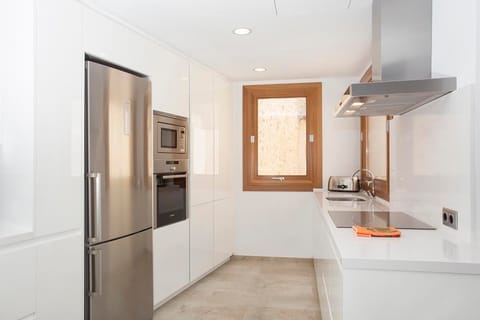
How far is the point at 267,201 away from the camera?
4488 mm

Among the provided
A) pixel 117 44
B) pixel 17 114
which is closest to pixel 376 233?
pixel 17 114

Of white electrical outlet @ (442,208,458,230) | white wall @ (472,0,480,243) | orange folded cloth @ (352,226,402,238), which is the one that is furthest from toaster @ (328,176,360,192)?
white wall @ (472,0,480,243)

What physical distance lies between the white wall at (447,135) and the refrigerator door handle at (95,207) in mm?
1930

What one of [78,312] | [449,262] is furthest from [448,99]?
[78,312]

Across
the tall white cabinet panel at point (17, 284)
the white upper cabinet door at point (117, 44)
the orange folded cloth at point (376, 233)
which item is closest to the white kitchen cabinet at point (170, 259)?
the tall white cabinet panel at point (17, 284)

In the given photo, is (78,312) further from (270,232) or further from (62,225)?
(270,232)

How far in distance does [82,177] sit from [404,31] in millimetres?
2034

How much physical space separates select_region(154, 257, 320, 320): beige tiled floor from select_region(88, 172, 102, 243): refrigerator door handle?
1.03 meters

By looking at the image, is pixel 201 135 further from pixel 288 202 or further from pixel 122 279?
pixel 122 279

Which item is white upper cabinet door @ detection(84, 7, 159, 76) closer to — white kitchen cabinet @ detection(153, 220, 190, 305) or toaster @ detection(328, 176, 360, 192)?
white kitchen cabinet @ detection(153, 220, 190, 305)

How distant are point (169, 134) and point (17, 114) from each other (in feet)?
4.45

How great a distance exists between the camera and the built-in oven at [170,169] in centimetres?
A: 289

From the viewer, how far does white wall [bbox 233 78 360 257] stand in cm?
432

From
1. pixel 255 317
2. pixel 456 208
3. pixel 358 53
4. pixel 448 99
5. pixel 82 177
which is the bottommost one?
pixel 255 317
